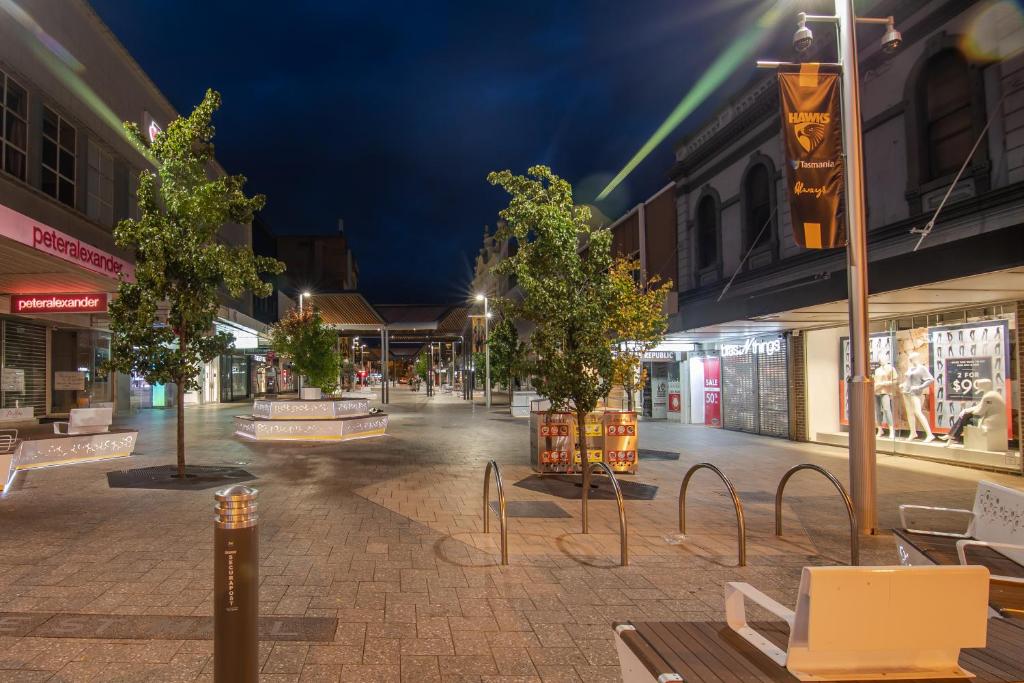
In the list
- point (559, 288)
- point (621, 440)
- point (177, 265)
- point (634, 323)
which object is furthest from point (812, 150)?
point (177, 265)

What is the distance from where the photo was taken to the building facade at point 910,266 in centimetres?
1091

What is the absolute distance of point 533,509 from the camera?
8.81m

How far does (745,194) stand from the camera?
2016cm

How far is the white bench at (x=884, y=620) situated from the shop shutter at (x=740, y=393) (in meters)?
17.3

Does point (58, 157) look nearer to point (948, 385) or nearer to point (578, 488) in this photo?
point (578, 488)

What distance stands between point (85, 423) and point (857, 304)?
14.6m

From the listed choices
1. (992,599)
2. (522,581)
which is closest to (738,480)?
(522,581)

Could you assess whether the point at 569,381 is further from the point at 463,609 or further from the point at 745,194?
the point at 745,194

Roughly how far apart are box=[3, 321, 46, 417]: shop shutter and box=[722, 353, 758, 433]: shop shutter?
871 inches

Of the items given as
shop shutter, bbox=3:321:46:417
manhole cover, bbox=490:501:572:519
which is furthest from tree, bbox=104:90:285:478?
shop shutter, bbox=3:321:46:417

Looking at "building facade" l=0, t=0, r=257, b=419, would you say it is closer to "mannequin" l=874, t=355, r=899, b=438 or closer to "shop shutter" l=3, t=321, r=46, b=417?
"shop shutter" l=3, t=321, r=46, b=417

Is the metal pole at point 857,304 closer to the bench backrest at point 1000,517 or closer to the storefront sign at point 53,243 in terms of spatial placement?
the bench backrest at point 1000,517

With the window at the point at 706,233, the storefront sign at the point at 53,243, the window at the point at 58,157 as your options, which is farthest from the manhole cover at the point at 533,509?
the window at the point at 58,157

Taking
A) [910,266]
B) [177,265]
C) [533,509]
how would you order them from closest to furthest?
[533,509] < [910,266] < [177,265]
